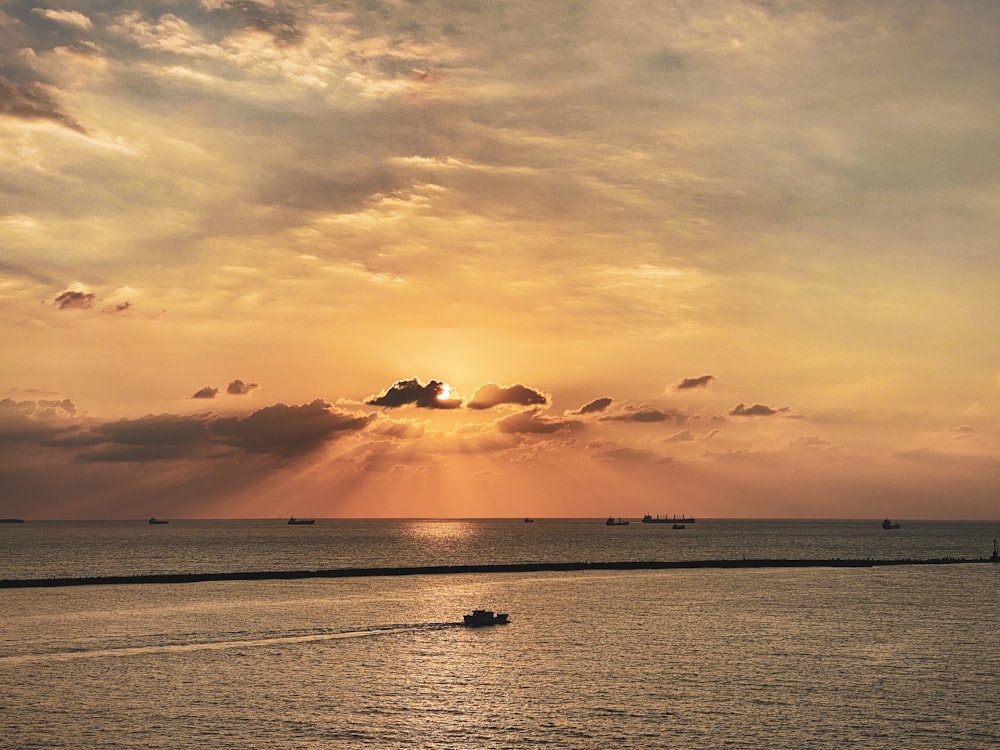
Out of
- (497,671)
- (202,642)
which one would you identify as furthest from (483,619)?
(202,642)

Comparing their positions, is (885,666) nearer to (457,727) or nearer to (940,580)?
(457,727)

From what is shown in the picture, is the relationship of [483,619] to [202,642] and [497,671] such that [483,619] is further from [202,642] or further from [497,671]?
[202,642]

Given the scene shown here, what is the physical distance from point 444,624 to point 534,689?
136 feet

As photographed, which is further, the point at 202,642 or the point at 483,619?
the point at 483,619

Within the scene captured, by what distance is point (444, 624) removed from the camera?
4641 inches

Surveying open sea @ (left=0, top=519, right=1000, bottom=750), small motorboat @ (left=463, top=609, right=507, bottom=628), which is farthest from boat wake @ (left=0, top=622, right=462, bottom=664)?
Answer: small motorboat @ (left=463, top=609, right=507, bottom=628)

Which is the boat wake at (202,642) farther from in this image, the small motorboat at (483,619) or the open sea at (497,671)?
the small motorboat at (483,619)

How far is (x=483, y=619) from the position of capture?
116062 millimetres

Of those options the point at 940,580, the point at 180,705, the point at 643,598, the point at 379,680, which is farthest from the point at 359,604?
the point at 940,580

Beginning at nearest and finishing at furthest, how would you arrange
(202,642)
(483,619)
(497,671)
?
1. (497,671)
2. (202,642)
3. (483,619)

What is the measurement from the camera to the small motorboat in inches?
4547

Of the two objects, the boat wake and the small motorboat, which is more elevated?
the small motorboat

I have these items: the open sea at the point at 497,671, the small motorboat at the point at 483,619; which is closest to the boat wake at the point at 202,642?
the open sea at the point at 497,671

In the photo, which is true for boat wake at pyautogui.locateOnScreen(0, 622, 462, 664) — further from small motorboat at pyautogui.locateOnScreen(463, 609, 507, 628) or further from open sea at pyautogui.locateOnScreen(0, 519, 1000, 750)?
small motorboat at pyautogui.locateOnScreen(463, 609, 507, 628)
